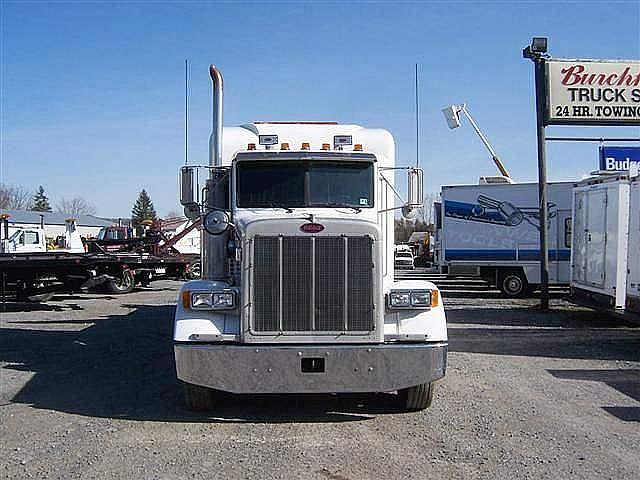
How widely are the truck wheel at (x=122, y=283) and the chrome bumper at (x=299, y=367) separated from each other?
16176mm

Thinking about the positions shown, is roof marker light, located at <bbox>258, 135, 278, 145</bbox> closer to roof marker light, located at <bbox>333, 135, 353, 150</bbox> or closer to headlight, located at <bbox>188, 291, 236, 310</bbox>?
roof marker light, located at <bbox>333, 135, 353, 150</bbox>

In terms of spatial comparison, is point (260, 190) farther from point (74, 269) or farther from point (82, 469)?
point (74, 269)

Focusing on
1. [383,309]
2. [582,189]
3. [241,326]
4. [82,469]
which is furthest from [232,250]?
[582,189]

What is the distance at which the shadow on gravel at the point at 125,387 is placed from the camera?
7277 mm

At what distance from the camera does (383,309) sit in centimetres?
687

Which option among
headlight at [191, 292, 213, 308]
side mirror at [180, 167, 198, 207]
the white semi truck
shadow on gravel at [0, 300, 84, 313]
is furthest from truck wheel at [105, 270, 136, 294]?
headlight at [191, 292, 213, 308]

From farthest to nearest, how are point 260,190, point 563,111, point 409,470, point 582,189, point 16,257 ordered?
1. point 16,257
2. point 563,111
3. point 582,189
4. point 260,190
5. point 409,470

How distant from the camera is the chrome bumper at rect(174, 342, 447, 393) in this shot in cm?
662

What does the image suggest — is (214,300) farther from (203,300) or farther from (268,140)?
(268,140)

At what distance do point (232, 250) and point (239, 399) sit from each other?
5.36 ft

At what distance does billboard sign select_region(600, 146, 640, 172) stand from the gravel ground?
9.73 metres

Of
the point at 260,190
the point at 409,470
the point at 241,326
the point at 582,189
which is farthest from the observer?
the point at 582,189

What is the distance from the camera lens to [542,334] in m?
13.2

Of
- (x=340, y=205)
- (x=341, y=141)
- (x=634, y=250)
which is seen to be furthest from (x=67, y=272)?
(x=634, y=250)
